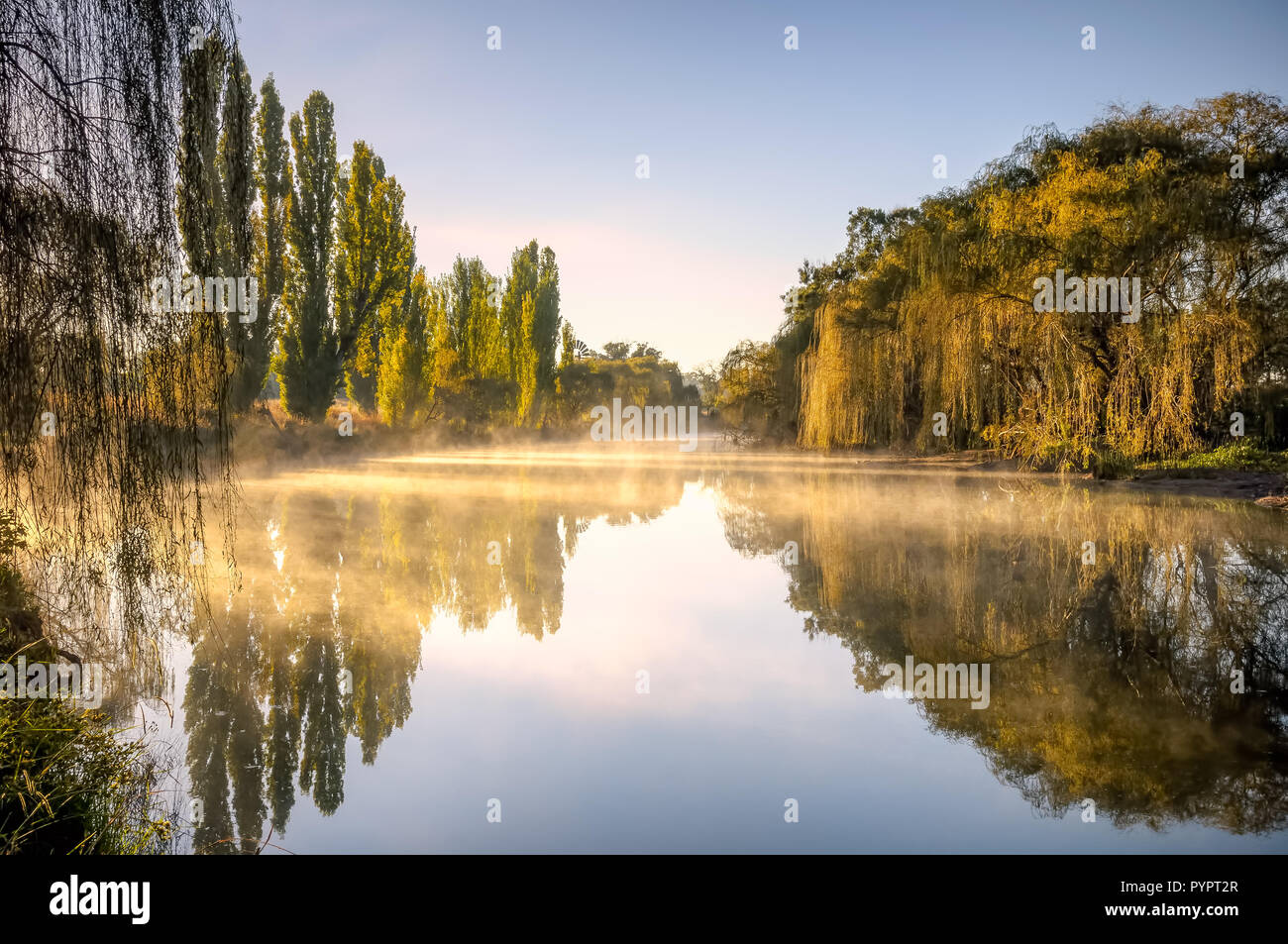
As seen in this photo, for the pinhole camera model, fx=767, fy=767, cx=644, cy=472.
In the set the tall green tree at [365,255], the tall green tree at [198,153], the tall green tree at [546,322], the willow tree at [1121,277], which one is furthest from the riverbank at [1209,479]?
the tall green tree at [546,322]

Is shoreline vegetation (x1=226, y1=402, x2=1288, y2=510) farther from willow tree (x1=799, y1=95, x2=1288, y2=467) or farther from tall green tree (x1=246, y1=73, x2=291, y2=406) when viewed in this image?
tall green tree (x1=246, y1=73, x2=291, y2=406)

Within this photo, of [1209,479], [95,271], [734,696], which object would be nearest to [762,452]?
[1209,479]

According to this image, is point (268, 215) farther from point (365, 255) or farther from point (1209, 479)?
point (1209, 479)

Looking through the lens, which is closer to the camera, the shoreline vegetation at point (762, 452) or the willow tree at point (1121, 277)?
the willow tree at point (1121, 277)

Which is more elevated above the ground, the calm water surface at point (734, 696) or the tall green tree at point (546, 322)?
the tall green tree at point (546, 322)

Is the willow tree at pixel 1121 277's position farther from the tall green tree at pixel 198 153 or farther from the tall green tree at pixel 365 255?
the tall green tree at pixel 365 255

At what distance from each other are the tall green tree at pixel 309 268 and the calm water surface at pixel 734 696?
17374 millimetres

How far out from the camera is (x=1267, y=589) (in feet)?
22.5

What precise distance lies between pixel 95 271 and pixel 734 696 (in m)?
3.73

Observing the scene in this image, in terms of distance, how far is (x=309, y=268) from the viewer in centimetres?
2523

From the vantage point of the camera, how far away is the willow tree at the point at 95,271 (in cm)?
267

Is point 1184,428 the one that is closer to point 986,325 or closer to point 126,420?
point 986,325

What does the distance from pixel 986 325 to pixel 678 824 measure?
621 inches
